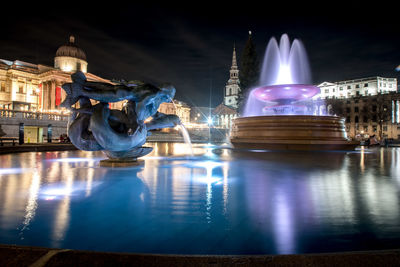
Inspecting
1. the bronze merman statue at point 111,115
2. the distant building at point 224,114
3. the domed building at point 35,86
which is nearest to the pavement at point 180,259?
the bronze merman statue at point 111,115

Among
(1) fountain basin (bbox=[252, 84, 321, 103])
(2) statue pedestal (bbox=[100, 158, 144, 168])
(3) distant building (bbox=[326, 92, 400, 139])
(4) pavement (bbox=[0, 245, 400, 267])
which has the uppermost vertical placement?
(3) distant building (bbox=[326, 92, 400, 139])

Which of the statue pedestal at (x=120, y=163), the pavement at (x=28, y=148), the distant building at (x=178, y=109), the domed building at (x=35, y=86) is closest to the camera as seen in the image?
the statue pedestal at (x=120, y=163)

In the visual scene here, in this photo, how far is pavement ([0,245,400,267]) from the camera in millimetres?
1674

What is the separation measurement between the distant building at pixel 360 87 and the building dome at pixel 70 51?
221 feet

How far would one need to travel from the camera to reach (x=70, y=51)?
2501 inches

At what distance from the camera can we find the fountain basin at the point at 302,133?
47.3 ft

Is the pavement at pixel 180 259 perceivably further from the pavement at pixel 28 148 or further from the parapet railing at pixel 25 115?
the parapet railing at pixel 25 115

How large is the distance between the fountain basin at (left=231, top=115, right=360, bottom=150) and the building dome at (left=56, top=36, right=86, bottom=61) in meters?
62.2

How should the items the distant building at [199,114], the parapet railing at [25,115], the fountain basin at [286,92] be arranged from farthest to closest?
1. the distant building at [199,114]
2. the parapet railing at [25,115]
3. the fountain basin at [286,92]

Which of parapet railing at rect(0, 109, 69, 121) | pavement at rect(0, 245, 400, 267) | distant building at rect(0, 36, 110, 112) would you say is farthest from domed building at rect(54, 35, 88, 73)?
pavement at rect(0, 245, 400, 267)

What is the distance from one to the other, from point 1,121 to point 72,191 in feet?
84.2

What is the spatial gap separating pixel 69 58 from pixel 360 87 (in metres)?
82.4

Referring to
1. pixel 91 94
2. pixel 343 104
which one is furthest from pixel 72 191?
pixel 343 104

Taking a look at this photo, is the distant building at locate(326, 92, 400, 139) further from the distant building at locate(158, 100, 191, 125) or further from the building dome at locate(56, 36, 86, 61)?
the building dome at locate(56, 36, 86, 61)
